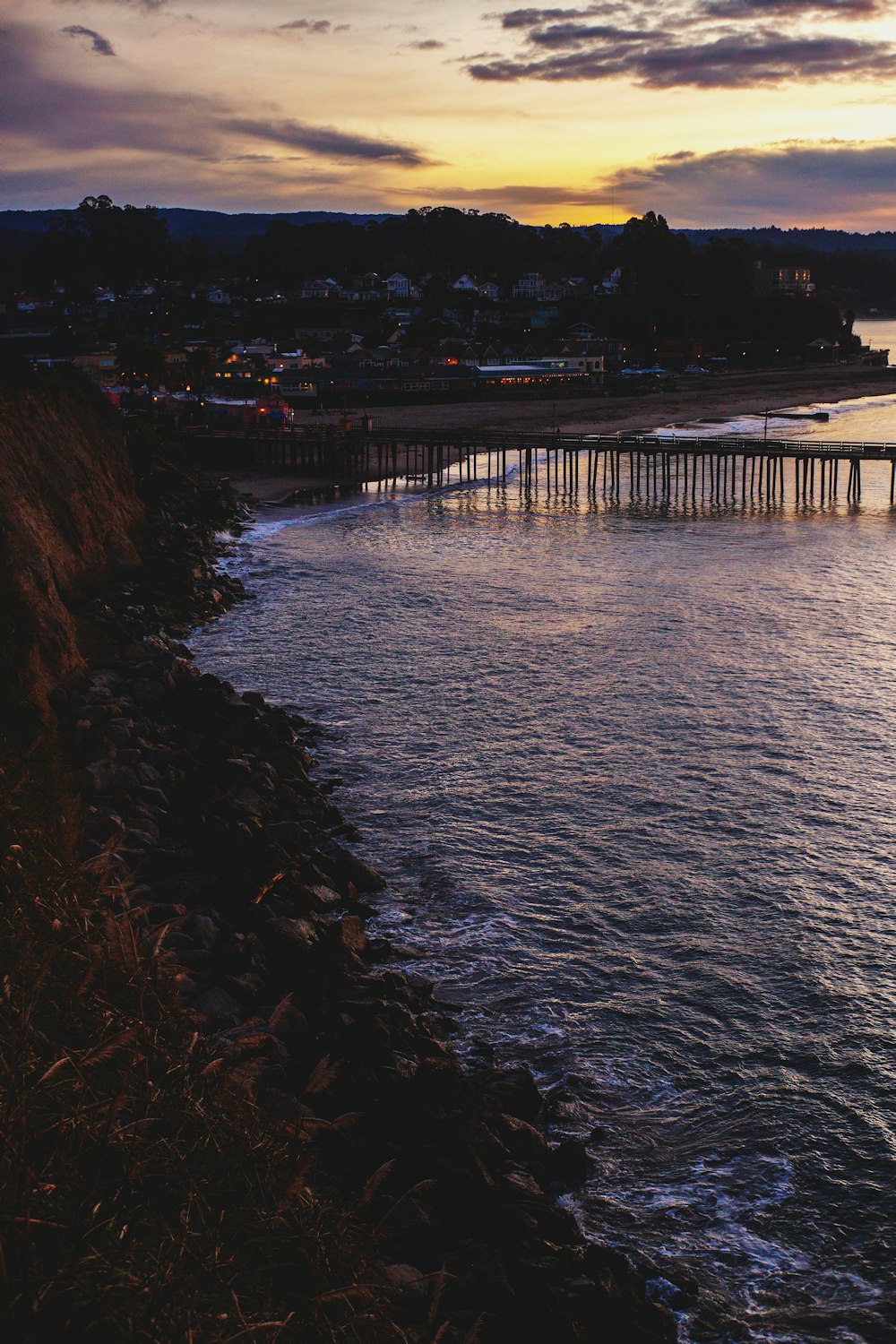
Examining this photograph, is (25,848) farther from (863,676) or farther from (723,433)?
(723,433)

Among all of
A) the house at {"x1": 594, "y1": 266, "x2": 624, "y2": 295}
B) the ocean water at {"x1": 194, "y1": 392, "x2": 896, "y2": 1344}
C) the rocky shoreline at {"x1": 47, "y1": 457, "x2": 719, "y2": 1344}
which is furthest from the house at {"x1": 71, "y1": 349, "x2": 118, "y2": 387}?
the house at {"x1": 594, "y1": 266, "x2": 624, "y2": 295}

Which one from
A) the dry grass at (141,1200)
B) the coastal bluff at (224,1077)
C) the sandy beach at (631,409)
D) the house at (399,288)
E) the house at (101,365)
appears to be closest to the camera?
the dry grass at (141,1200)

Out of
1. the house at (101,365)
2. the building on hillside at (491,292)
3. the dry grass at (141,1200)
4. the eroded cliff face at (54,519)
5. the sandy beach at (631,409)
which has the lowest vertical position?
the dry grass at (141,1200)

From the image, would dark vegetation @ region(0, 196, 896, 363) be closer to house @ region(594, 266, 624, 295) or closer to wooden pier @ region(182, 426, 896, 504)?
house @ region(594, 266, 624, 295)

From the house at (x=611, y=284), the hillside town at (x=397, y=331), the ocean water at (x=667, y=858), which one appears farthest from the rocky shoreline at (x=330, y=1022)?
the house at (x=611, y=284)

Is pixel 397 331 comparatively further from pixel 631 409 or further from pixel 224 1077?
pixel 224 1077

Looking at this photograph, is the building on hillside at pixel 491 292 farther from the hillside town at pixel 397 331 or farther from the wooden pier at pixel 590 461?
the wooden pier at pixel 590 461
